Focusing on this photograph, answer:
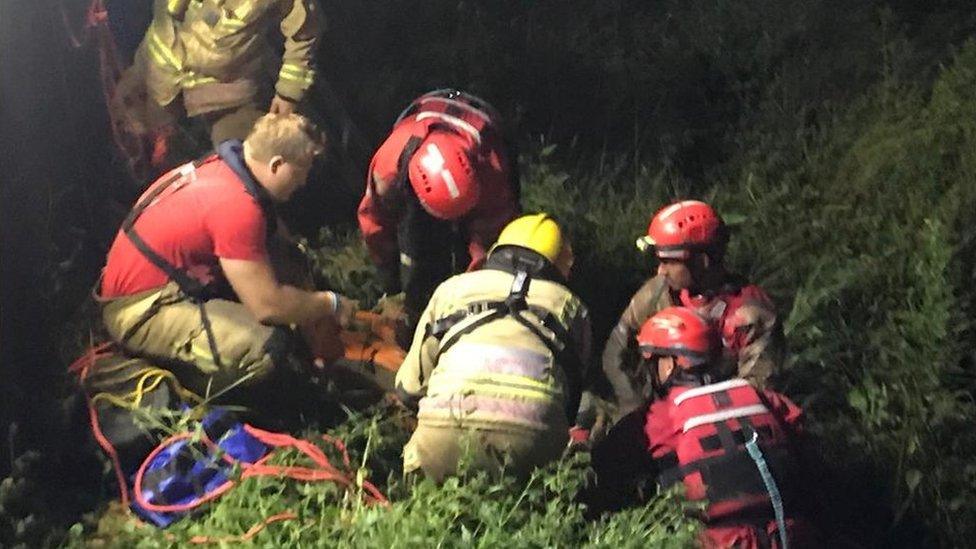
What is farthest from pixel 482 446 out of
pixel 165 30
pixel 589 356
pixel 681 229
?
pixel 165 30

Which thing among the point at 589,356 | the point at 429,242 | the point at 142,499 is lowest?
the point at 142,499

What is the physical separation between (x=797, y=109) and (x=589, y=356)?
4.60 ft

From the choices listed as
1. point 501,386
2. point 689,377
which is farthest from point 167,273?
point 689,377

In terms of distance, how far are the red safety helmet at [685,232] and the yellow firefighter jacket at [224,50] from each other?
1.11 meters

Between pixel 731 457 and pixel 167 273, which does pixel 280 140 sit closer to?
pixel 167 273

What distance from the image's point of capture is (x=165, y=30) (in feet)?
10.8

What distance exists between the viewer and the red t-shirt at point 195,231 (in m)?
3.09

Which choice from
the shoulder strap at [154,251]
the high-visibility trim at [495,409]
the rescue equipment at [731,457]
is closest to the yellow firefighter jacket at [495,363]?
the high-visibility trim at [495,409]

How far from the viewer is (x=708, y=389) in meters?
2.95

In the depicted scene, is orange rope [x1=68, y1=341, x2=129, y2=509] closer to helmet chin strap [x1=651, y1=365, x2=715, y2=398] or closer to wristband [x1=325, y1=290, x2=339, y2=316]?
wristband [x1=325, y1=290, x2=339, y2=316]

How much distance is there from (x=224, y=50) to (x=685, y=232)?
1.44 m

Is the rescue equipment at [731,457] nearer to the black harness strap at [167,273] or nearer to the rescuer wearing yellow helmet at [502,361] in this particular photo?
the rescuer wearing yellow helmet at [502,361]

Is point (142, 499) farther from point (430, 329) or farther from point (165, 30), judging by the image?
point (165, 30)

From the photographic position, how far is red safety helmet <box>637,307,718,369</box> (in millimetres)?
3008
